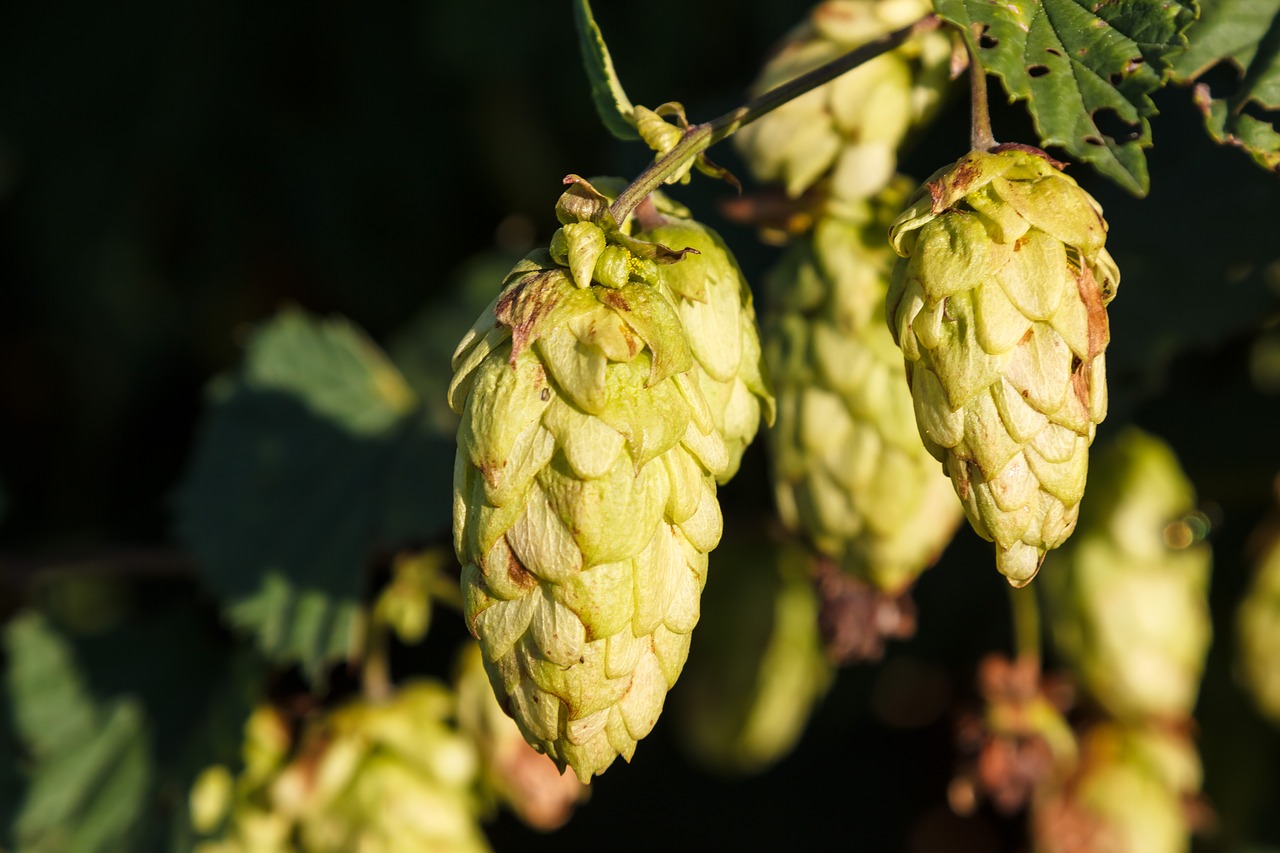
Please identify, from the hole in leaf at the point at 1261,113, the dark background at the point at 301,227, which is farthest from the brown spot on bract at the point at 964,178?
the dark background at the point at 301,227

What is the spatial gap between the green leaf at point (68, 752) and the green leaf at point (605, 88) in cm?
138

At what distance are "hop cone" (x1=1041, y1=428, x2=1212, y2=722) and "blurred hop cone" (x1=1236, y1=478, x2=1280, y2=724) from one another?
0.23 feet

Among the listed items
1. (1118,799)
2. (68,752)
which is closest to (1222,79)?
(1118,799)

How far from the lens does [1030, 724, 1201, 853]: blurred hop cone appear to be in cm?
184

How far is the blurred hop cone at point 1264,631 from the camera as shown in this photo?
177 centimetres

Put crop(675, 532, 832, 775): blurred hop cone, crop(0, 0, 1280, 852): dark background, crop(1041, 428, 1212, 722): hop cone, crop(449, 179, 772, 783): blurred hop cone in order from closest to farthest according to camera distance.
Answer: crop(449, 179, 772, 783): blurred hop cone → crop(1041, 428, 1212, 722): hop cone → crop(675, 532, 832, 775): blurred hop cone → crop(0, 0, 1280, 852): dark background

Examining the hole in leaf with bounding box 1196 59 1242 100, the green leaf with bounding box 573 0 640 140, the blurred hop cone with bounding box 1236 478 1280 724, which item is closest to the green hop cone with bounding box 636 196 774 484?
the green leaf with bounding box 573 0 640 140

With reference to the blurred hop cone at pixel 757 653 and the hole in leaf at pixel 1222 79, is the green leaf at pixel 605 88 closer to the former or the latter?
the hole in leaf at pixel 1222 79

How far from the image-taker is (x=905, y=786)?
2684mm

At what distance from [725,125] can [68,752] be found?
5.19ft

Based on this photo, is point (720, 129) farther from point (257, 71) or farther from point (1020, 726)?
point (257, 71)

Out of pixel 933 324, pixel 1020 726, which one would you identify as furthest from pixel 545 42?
pixel 933 324

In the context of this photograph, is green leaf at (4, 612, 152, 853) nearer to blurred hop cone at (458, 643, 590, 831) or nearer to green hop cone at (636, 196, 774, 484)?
blurred hop cone at (458, 643, 590, 831)

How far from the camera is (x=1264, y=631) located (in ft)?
5.84
